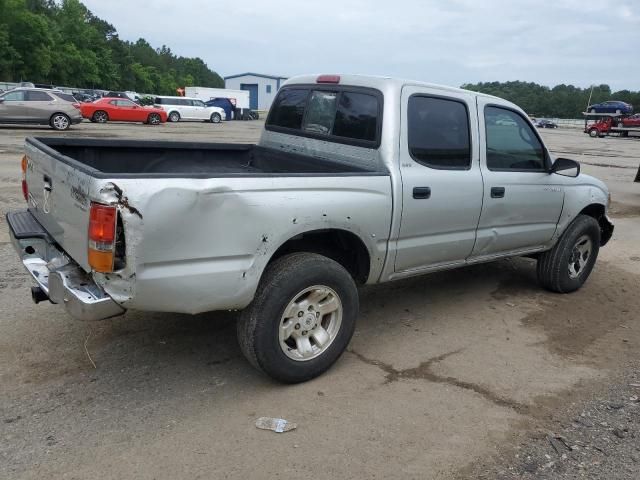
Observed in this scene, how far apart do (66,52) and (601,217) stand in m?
78.3

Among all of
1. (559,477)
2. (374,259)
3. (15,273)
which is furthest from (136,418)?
(15,273)

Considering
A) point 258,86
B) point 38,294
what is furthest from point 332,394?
point 258,86

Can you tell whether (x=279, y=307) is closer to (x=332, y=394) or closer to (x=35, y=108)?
(x=332, y=394)

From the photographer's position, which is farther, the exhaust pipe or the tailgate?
the exhaust pipe

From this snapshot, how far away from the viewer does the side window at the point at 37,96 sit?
795 inches

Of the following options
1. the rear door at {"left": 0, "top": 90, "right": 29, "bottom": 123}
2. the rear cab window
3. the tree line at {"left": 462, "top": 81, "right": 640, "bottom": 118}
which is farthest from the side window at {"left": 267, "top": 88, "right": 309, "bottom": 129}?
the tree line at {"left": 462, "top": 81, "right": 640, "bottom": 118}

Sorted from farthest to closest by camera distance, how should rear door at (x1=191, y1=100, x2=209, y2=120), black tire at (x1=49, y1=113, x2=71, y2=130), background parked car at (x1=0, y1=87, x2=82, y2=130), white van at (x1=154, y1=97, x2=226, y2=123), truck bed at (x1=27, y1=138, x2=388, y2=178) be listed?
rear door at (x1=191, y1=100, x2=209, y2=120)
white van at (x1=154, y1=97, x2=226, y2=123)
black tire at (x1=49, y1=113, x2=71, y2=130)
background parked car at (x1=0, y1=87, x2=82, y2=130)
truck bed at (x1=27, y1=138, x2=388, y2=178)

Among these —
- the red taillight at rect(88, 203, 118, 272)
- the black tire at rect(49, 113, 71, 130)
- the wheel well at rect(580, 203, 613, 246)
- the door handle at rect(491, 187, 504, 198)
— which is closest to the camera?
the red taillight at rect(88, 203, 118, 272)

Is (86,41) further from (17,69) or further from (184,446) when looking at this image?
(184,446)

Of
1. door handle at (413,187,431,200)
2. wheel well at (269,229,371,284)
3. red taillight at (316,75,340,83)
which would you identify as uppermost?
red taillight at (316,75,340,83)

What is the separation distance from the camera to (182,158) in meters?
4.93

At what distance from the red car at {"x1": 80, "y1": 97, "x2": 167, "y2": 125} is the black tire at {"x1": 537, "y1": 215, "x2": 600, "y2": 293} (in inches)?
1057

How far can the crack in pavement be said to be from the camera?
3461 mm

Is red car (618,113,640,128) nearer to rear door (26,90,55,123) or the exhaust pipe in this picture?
rear door (26,90,55,123)
